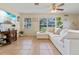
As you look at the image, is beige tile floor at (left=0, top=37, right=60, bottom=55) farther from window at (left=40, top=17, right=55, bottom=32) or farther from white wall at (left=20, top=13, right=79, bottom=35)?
window at (left=40, top=17, right=55, bottom=32)

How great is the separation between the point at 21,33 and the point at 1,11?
4926 millimetres

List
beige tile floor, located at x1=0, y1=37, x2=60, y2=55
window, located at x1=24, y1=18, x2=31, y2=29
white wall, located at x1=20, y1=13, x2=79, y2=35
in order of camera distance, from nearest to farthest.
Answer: beige tile floor, located at x1=0, y1=37, x2=60, y2=55 → white wall, located at x1=20, y1=13, x2=79, y2=35 → window, located at x1=24, y1=18, x2=31, y2=29

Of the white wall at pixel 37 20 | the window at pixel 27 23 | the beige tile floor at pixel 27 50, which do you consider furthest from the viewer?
the window at pixel 27 23

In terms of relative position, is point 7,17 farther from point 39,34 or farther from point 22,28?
point 22,28

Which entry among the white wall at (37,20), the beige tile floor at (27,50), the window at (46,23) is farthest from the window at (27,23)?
the beige tile floor at (27,50)

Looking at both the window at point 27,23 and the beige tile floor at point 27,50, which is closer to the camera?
the beige tile floor at point 27,50

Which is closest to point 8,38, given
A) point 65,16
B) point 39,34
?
point 39,34

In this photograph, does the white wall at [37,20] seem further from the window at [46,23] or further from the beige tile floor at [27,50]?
the beige tile floor at [27,50]

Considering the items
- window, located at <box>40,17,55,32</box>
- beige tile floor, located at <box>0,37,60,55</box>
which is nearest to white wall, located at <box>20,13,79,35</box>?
window, located at <box>40,17,55,32</box>

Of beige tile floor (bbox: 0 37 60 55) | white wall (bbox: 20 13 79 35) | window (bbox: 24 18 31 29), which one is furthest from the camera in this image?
window (bbox: 24 18 31 29)

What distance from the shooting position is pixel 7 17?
290 inches

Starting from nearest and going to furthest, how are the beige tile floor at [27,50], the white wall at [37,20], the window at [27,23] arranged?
1. the beige tile floor at [27,50]
2. the white wall at [37,20]
3. the window at [27,23]

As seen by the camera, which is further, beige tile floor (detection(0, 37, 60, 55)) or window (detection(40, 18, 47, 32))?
window (detection(40, 18, 47, 32))
